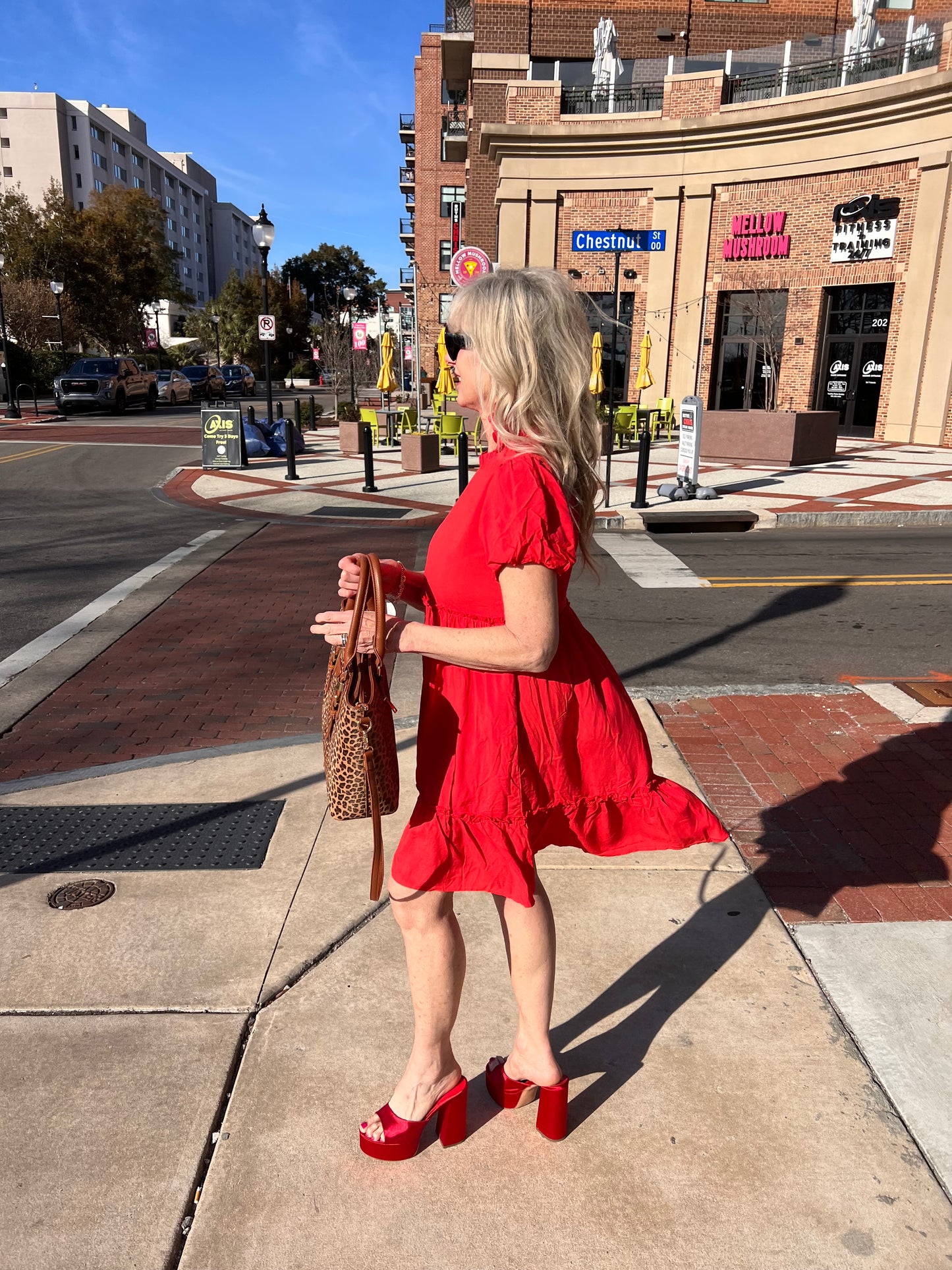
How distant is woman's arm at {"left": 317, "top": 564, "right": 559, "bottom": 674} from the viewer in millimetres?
1884

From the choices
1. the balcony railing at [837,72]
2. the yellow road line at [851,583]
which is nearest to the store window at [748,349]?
the balcony railing at [837,72]

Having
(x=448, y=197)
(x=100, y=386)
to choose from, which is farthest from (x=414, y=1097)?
(x=448, y=197)

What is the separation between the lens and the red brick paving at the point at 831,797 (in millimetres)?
3311

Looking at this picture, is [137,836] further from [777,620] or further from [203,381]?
[203,381]

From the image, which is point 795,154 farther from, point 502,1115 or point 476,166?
point 502,1115

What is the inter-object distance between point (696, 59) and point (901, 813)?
2997 centimetres

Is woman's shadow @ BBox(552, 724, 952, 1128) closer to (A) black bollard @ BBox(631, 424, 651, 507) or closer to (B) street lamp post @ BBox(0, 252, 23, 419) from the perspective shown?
(A) black bollard @ BBox(631, 424, 651, 507)

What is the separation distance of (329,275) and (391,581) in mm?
107422

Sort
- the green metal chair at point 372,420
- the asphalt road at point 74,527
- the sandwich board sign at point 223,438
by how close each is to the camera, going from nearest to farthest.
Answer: the asphalt road at point 74,527
the sandwich board sign at point 223,438
the green metal chair at point 372,420

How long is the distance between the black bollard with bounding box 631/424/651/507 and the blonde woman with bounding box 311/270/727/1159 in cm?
1085

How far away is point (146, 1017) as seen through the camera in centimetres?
269

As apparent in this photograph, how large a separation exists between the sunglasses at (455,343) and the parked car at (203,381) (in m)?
42.5

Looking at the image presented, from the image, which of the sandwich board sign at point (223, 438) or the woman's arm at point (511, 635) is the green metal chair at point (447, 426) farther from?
the woman's arm at point (511, 635)

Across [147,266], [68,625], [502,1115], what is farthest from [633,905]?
[147,266]
